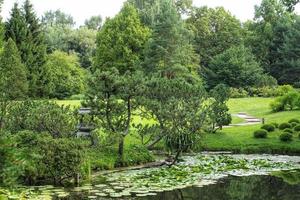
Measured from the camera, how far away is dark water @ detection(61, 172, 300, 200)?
52.4 ft

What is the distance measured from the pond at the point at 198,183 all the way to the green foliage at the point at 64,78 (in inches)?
1415

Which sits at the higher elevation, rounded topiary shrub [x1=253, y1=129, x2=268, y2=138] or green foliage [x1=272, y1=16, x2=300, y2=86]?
green foliage [x1=272, y1=16, x2=300, y2=86]

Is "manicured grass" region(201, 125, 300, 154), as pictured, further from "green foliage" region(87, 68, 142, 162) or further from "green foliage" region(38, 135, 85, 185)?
"green foliage" region(38, 135, 85, 185)

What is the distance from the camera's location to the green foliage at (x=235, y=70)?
58750mm

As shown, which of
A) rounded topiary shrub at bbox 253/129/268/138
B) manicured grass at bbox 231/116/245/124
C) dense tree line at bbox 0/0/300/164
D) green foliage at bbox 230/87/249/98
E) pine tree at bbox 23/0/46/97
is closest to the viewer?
rounded topiary shrub at bbox 253/129/268/138

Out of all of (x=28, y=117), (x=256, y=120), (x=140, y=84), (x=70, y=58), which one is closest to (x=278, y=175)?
(x=140, y=84)

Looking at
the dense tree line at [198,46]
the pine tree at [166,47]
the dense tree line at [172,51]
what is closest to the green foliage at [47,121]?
the dense tree line at [172,51]

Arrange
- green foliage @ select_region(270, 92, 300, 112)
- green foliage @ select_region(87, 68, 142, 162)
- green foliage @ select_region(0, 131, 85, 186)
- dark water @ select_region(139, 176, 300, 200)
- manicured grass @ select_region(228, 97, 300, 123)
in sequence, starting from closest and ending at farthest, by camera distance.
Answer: dark water @ select_region(139, 176, 300, 200)
green foliage @ select_region(0, 131, 85, 186)
green foliage @ select_region(87, 68, 142, 162)
manicured grass @ select_region(228, 97, 300, 123)
green foliage @ select_region(270, 92, 300, 112)

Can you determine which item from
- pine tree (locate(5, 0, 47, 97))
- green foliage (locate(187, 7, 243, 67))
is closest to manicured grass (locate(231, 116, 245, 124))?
pine tree (locate(5, 0, 47, 97))

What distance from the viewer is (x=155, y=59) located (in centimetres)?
5859

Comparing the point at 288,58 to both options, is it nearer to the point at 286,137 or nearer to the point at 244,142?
the point at 286,137

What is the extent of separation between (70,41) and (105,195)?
259 feet

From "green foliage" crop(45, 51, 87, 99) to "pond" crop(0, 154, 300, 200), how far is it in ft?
118

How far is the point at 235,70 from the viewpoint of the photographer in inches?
2323
